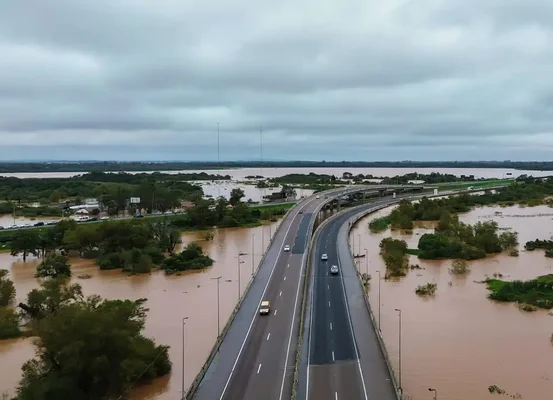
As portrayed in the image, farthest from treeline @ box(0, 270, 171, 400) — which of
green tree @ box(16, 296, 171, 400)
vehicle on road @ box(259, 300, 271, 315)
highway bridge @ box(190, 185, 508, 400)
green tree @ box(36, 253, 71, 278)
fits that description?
green tree @ box(36, 253, 71, 278)

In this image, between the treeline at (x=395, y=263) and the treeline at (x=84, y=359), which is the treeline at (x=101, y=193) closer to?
the treeline at (x=395, y=263)

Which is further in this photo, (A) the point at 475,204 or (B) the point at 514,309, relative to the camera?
(A) the point at 475,204

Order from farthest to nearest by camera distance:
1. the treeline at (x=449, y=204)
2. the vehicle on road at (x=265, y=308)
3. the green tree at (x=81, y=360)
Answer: the treeline at (x=449, y=204) → the vehicle on road at (x=265, y=308) → the green tree at (x=81, y=360)

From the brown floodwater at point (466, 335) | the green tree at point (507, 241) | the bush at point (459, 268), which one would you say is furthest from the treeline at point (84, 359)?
the green tree at point (507, 241)

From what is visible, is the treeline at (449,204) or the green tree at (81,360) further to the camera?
the treeline at (449,204)

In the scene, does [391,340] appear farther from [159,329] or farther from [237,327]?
[159,329]

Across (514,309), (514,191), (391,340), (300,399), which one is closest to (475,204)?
(514,191)
